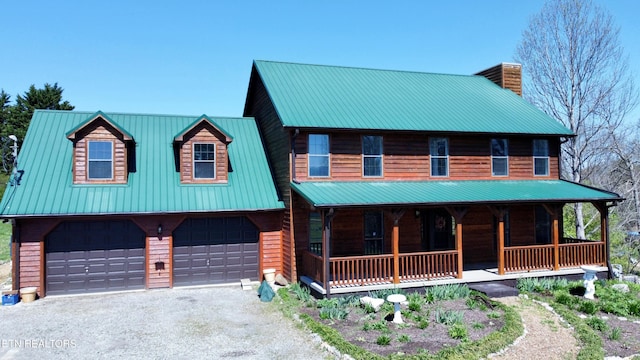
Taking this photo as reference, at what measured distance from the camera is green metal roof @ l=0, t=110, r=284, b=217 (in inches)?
616

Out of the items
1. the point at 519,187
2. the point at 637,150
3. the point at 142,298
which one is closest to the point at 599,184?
the point at 637,150

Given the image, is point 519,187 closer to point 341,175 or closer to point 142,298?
point 341,175

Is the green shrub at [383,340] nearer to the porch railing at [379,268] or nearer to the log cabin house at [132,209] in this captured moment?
the porch railing at [379,268]

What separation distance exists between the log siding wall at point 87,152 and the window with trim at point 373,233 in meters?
8.85

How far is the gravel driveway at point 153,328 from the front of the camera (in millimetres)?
10461

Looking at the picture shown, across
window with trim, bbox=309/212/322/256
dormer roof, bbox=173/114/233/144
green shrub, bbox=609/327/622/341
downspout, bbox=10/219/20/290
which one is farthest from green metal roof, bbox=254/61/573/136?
downspout, bbox=10/219/20/290

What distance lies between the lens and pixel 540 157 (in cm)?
2003

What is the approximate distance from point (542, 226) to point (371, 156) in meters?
8.26

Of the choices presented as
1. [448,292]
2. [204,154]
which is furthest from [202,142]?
[448,292]

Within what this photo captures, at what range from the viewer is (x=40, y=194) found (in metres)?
15.7

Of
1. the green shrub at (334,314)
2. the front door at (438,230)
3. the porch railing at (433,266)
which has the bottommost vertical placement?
the green shrub at (334,314)

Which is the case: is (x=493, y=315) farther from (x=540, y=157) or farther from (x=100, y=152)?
(x=100, y=152)

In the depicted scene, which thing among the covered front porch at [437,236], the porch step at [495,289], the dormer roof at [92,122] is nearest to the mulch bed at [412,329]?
the porch step at [495,289]

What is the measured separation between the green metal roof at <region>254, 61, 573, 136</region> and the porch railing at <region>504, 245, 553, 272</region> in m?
4.70
